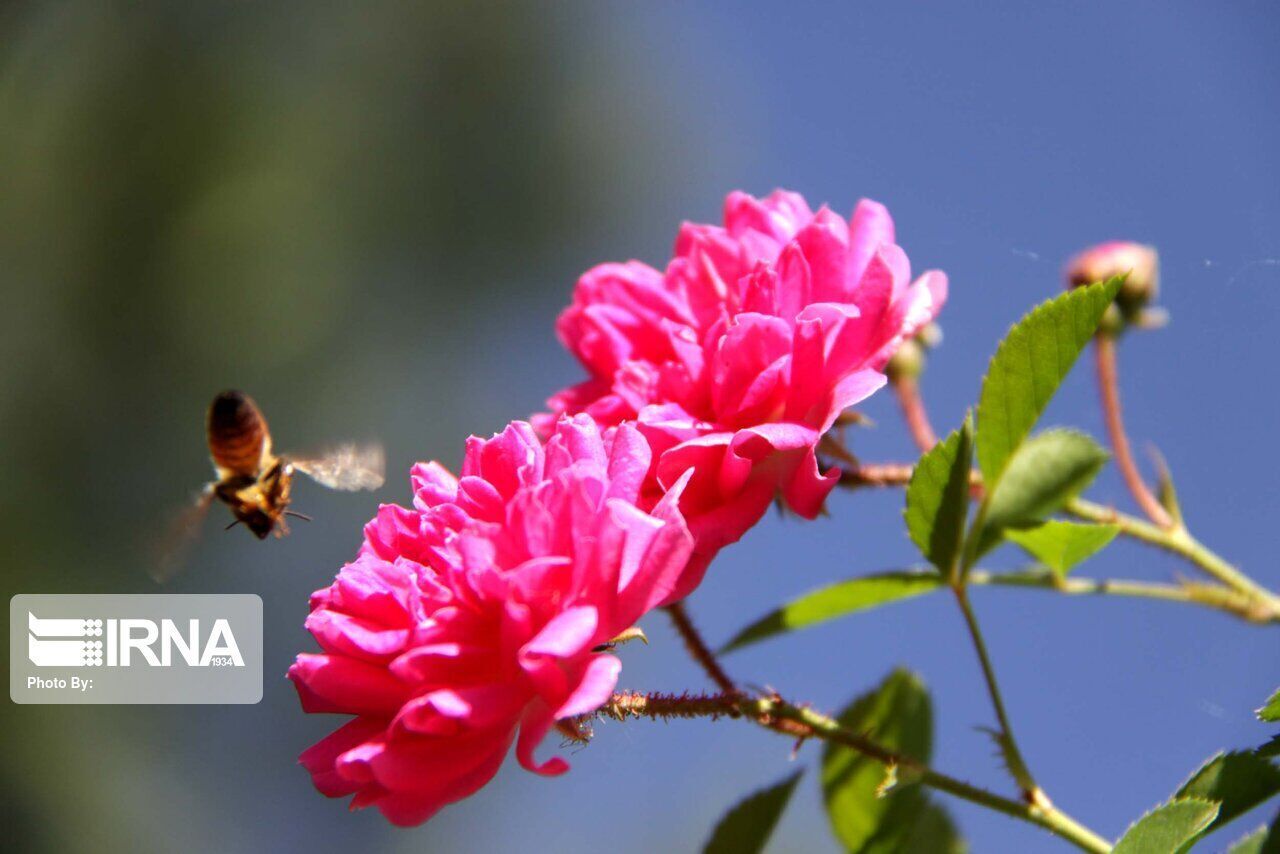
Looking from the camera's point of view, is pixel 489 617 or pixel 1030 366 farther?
pixel 1030 366

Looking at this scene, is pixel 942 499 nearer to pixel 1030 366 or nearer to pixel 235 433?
pixel 1030 366

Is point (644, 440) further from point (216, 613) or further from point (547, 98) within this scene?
point (547, 98)

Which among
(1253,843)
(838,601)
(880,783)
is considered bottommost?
(1253,843)

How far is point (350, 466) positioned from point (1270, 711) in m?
0.63

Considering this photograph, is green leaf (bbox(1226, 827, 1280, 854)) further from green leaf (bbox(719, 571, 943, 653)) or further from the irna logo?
the irna logo

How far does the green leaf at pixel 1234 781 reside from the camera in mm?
583

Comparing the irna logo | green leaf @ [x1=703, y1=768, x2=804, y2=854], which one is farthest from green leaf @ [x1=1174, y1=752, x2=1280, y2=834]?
the irna logo

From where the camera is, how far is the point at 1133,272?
111cm

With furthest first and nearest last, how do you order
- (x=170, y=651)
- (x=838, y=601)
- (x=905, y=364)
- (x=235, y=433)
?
(x=170, y=651) → (x=905, y=364) → (x=235, y=433) → (x=838, y=601)

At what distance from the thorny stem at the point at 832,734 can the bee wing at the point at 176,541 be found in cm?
43

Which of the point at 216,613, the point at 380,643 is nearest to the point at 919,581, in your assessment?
the point at 380,643

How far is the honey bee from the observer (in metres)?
0.92

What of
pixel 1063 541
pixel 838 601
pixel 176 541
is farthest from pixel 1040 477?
pixel 176 541

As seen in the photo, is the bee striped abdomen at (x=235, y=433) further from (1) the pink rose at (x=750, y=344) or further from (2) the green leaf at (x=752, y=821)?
(2) the green leaf at (x=752, y=821)
